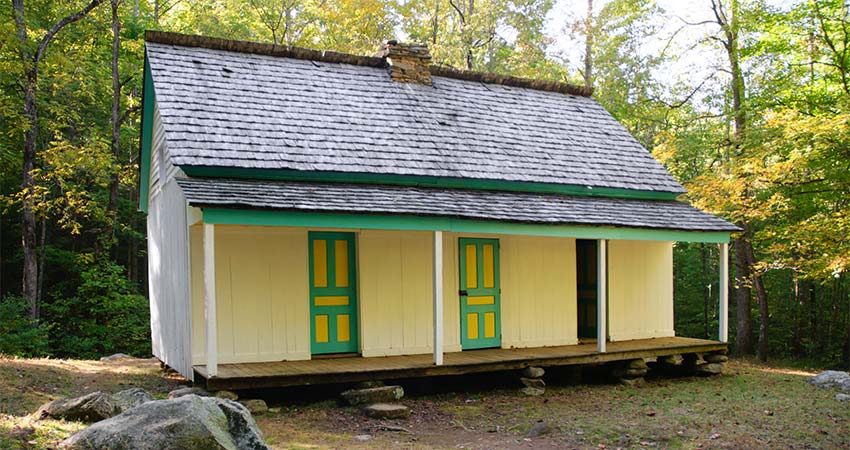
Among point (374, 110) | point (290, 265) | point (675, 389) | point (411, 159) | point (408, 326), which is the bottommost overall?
point (675, 389)

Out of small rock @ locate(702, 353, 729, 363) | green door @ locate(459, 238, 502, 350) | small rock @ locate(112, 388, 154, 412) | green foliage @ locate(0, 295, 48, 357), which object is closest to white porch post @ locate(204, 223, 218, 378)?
small rock @ locate(112, 388, 154, 412)

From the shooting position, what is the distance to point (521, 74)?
2814cm

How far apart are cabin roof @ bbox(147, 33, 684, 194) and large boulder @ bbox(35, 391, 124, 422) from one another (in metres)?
3.67

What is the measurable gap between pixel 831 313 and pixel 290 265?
57.7 ft

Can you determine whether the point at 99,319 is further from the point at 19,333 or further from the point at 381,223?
the point at 381,223

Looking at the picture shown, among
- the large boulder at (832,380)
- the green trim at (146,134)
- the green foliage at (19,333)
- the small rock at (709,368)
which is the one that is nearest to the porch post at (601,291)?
the small rock at (709,368)

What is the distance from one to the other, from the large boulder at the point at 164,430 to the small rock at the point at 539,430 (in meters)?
3.72

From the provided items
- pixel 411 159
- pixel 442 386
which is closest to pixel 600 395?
pixel 442 386

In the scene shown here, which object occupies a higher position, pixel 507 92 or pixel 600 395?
pixel 507 92

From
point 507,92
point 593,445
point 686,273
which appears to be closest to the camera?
point 593,445

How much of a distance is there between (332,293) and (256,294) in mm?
1194

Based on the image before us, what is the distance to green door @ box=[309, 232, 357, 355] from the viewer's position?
35.7 feet

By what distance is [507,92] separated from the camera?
15461mm

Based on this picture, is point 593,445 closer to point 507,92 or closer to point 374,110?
point 374,110
